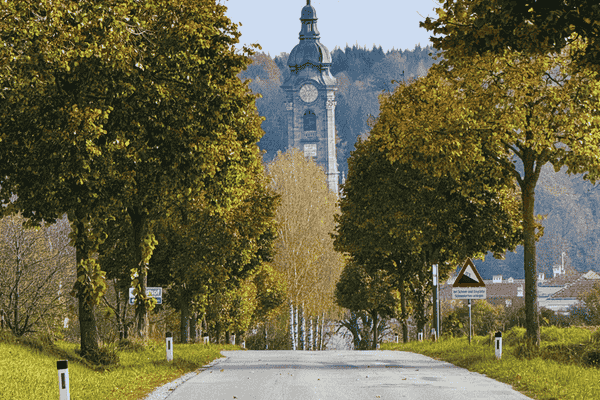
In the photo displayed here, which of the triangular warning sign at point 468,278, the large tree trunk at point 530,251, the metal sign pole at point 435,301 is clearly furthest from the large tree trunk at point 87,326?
the metal sign pole at point 435,301

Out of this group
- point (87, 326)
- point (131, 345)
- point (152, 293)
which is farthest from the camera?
point (152, 293)

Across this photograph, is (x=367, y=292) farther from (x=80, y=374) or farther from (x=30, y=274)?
(x=80, y=374)

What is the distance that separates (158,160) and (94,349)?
4.25 m

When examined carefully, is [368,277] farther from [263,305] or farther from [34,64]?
[34,64]

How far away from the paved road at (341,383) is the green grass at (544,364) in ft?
1.25

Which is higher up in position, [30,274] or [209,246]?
[209,246]

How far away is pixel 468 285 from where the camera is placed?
21.5m

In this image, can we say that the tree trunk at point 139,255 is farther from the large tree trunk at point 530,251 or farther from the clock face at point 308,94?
the clock face at point 308,94

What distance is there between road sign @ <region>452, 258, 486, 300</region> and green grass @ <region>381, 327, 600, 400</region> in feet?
4.57

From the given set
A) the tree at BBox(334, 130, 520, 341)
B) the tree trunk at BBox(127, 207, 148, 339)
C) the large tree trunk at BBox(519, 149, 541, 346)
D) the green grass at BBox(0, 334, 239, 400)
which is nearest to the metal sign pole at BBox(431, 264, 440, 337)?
the tree at BBox(334, 130, 520, 341)

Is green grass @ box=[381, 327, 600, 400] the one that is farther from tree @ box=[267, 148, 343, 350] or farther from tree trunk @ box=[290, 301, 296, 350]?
tree @ box=[267, 148, 343, 350]

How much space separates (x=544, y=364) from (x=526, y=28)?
7.68m

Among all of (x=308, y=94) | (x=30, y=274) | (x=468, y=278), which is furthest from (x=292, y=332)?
(x=308, y=94)

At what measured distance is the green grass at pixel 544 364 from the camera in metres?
12.4
